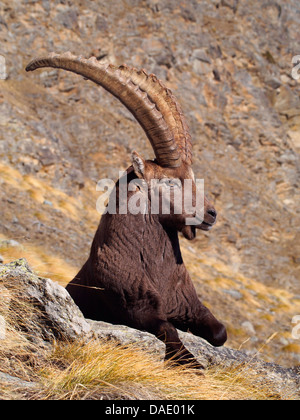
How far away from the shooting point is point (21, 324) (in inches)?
167

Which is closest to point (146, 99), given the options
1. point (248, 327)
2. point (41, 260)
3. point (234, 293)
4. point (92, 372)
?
point (92, 372)

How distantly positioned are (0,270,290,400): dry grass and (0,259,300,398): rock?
8 centimetres

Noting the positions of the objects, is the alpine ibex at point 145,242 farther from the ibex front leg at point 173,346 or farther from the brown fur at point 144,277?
the ibex front leg at point 173,346

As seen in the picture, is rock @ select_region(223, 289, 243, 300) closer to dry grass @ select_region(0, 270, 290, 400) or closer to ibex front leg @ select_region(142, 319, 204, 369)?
dry grass @ select_region(0, 270, 290, 400)

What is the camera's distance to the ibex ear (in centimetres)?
510

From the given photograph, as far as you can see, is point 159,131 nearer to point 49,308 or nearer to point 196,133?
point 49,308

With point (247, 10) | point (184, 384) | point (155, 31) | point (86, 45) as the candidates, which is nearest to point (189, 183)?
point (184, 384)

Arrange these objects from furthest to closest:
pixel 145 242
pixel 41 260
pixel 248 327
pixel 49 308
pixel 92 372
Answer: pixel 248 327
pixel 41 260
pixel 145 242
pixel 49 308
pixel 92 372

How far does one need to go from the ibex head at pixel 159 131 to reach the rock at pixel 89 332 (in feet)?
3.78

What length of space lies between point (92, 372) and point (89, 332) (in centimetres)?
83

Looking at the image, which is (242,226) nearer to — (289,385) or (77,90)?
(77,90)

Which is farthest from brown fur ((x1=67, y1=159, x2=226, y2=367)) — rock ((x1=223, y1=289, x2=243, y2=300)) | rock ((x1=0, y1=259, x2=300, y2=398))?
rock ((x1=223, y1=289, x2=243, y2=300))

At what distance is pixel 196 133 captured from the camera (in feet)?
82.2
